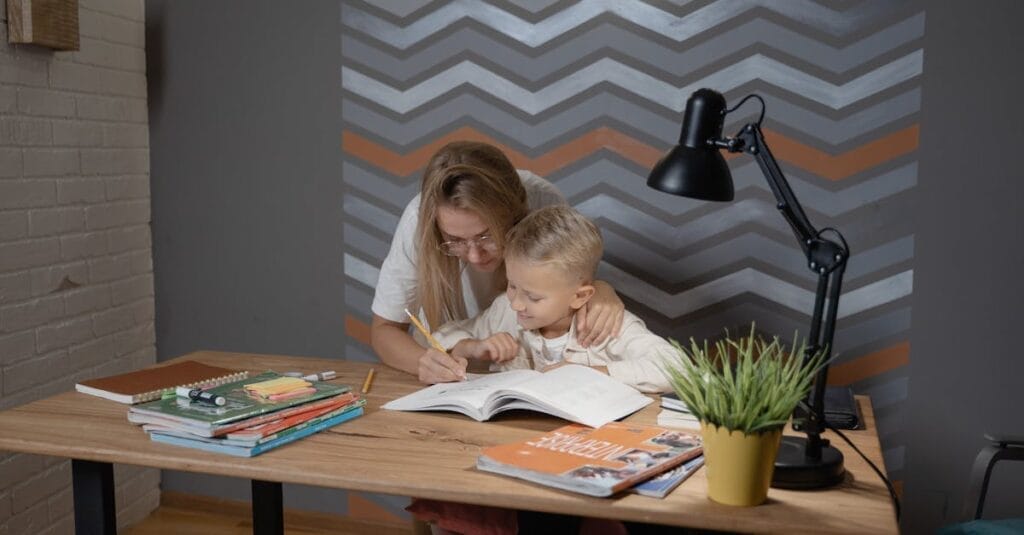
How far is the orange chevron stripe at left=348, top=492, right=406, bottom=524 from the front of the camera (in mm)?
2990

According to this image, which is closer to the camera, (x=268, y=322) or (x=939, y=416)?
(x=939, y=416)

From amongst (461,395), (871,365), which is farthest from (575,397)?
(871,365)

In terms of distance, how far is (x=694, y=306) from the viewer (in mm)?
2668

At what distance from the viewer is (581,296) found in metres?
2.10

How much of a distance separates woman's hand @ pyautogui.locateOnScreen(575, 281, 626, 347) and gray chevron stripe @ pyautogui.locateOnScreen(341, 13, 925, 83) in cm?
81

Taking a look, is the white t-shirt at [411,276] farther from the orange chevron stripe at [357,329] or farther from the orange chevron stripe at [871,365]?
the orange chevron stripe at [871,365]

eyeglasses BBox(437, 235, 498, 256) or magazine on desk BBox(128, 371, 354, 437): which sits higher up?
eyeglasses BBox(437, 235, 498, 256)

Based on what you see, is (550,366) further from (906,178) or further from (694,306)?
(906,178)

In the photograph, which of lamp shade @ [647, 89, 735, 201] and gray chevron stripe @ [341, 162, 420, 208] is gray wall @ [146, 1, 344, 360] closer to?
gray chevron stripe @ [341, 162, 420, 208]

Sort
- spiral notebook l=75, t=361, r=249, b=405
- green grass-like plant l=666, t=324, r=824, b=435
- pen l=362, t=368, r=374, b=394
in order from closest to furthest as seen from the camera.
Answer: green grass-like plant l=666, t=324, r=824, b=435 < spiral notebook l=75, t=361, r=249, b=405 < pen l=362, t=368, r=374, b=394

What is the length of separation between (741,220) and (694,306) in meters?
0.27

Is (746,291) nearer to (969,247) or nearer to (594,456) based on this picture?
(969,247)

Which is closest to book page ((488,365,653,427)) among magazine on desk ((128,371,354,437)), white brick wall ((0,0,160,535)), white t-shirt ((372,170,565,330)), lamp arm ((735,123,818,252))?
magazine on desk ((128,371,354,437))

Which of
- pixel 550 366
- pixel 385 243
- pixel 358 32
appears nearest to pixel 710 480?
pixel 550 366
